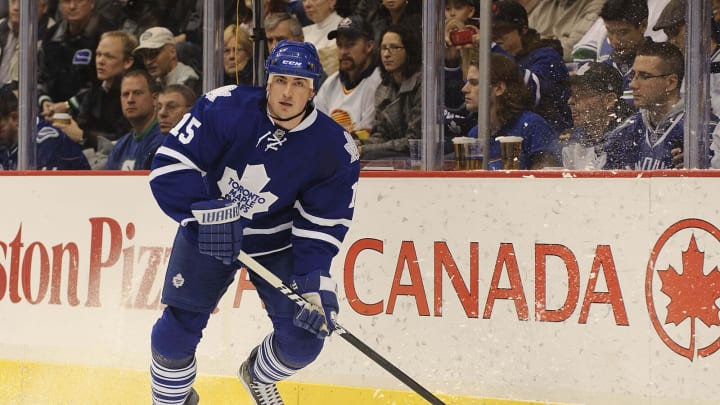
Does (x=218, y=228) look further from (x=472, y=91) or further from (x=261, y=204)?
(x=472, y=91)

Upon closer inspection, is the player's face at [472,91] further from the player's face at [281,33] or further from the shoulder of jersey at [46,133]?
the shoulder of jersey at [46,133]

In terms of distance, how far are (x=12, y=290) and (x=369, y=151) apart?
149 centimetres

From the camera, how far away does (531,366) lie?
3.36 m

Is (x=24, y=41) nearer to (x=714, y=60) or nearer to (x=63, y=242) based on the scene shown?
(x=63, y=242)

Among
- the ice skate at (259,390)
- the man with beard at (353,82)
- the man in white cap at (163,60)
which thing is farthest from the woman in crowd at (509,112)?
the man in white cap at (163,60)

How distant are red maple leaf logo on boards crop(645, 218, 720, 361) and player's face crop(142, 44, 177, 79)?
211 cm

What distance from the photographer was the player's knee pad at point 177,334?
3229 millimetres

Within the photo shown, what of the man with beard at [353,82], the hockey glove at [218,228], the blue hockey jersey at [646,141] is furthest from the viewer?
the man with beard at [353,82]

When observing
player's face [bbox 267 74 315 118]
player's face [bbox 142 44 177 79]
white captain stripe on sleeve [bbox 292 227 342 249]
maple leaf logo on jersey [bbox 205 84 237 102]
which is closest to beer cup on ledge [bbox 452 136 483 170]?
white captain stripe on sleeve [bbox 292 227 342 249]

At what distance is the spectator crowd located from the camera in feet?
11.5

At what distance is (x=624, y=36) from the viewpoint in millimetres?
3562

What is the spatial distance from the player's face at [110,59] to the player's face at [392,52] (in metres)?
1.17

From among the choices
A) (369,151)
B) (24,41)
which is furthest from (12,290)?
(369,151)

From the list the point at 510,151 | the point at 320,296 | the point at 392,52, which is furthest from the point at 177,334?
the point at 392,52
